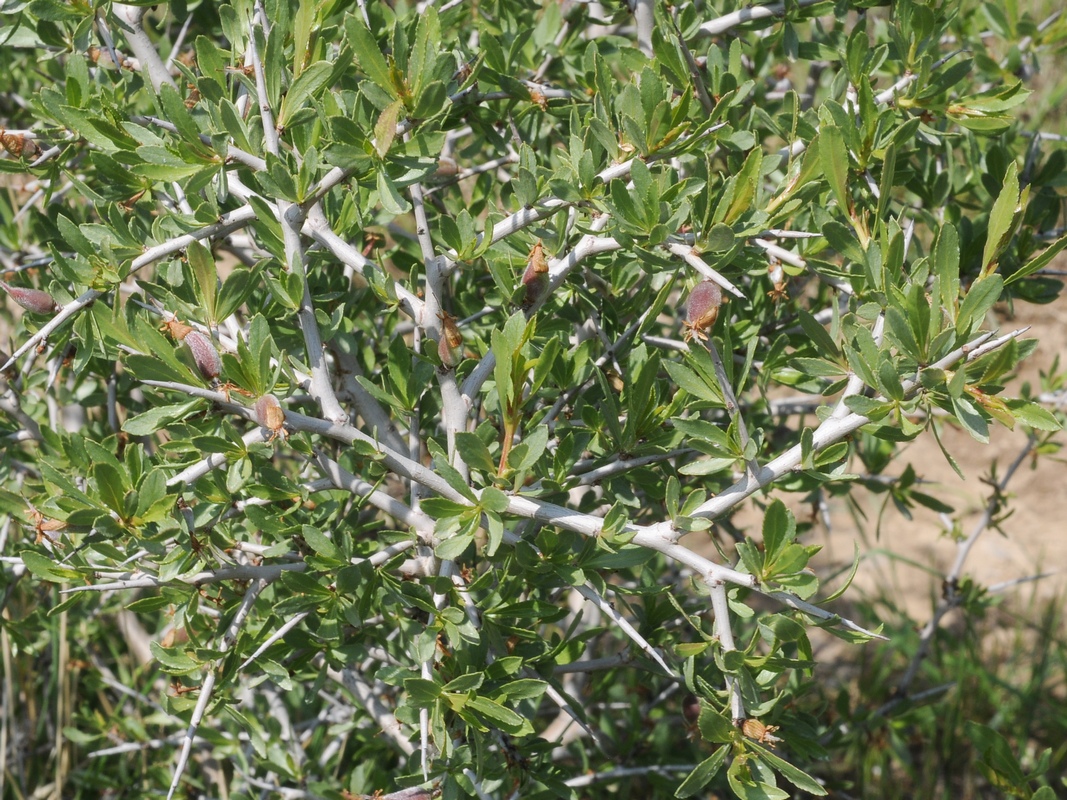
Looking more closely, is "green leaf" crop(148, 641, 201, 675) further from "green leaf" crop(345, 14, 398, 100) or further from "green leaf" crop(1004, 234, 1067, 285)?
"green leaf" crop(1004, 234, 1067, 285)

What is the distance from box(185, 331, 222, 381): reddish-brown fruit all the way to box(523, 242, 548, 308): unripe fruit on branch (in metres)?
0.34

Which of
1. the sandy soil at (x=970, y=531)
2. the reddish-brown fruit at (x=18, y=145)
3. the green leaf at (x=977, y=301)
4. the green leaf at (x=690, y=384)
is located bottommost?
the sandy soil at (x=970, y=531)

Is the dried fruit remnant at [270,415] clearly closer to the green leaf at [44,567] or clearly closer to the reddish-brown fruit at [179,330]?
the reddish-brown fruit at [179,330]

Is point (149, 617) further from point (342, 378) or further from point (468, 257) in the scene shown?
point (468, 257)

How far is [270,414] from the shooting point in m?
0.92

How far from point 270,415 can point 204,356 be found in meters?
0.11

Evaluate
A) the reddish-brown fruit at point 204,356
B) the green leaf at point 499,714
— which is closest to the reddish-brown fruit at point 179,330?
the reddish-brown fruit at point 204,356

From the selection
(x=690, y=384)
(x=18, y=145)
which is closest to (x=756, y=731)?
(x=690, y=384)

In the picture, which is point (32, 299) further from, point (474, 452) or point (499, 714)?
→ point (499, 714)

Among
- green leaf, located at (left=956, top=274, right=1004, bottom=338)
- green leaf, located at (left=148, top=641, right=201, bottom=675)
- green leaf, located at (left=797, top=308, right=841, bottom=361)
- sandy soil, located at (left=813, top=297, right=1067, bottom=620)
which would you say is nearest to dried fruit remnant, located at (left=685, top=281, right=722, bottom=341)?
green leaf, located at (left=797, top=308, right=841, bottom=361)

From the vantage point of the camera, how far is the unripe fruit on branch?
3.31ft

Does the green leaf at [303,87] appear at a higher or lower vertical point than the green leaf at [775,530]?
higher

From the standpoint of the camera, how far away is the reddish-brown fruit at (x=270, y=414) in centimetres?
92

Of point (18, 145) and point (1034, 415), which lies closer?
point (1034, 415)
